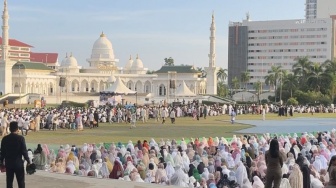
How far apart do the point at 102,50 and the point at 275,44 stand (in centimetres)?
3514

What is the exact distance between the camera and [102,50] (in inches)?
4377

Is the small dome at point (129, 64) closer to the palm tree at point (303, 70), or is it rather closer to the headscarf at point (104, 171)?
the palm tree at point (303, 70)

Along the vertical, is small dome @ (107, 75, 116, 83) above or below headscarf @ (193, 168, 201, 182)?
above

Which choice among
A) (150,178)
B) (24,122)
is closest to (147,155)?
(150,178)

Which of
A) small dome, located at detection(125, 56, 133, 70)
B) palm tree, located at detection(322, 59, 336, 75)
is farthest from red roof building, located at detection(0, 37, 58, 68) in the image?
palm tree, located at detection(322, 59, 336, 75)

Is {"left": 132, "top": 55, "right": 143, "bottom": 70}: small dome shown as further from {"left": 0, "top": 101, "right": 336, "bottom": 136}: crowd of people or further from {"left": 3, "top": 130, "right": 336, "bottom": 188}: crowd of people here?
{"left": 3, "top": 130, "right": 336, "bottom": 188}: crowd of people

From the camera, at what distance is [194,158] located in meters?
16.9

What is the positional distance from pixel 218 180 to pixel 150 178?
156 cm

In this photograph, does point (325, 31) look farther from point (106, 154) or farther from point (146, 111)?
point (106, 154)

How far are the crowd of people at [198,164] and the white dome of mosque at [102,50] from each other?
3616 inches

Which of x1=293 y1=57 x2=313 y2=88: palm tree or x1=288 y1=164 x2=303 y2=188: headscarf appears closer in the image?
x1=288 y1=164 x2=303 y2=188: headscarf

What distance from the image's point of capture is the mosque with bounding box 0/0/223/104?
8794 centimetres

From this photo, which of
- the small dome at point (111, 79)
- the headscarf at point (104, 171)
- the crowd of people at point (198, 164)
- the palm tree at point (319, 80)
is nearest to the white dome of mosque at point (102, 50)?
the small dome at point (111, 79)

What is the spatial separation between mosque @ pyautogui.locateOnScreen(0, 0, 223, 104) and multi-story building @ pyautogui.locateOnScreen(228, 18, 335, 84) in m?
17.7
